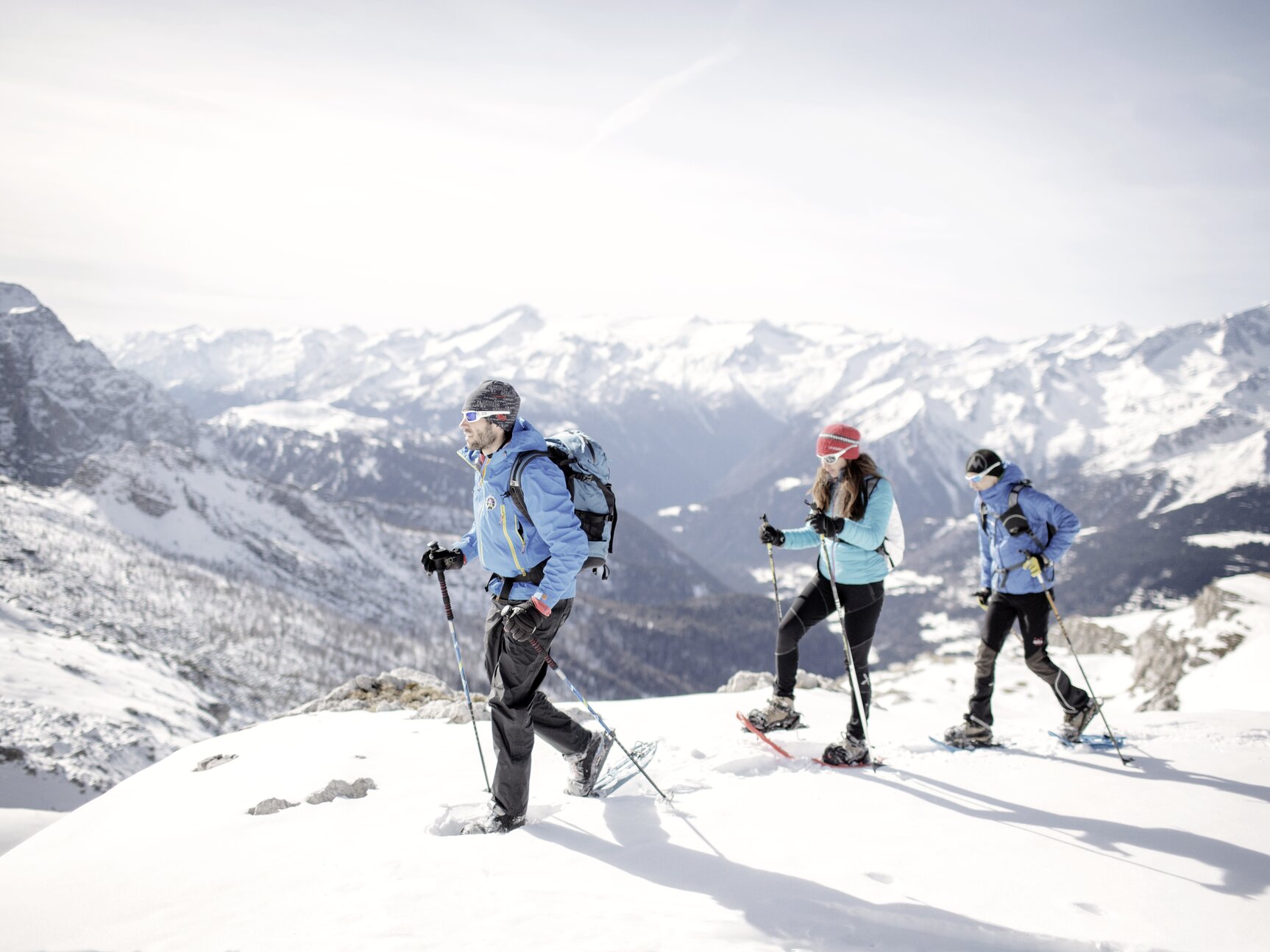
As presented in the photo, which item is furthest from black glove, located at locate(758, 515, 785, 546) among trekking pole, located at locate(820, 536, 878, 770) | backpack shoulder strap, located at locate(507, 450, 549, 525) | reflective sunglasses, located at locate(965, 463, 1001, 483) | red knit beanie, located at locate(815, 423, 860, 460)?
backpack shoulder strap, located at locate(507, 450, 549, 525)

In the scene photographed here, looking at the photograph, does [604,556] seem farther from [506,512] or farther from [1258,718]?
[1258,718]

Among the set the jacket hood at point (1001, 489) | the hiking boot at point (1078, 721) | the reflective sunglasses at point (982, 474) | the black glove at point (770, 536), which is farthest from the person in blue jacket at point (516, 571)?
the hiking boot at point (1078, 721)

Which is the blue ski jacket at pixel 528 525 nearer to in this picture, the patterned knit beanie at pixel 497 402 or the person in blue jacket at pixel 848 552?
the patterned knit beanie at pixel 497 402

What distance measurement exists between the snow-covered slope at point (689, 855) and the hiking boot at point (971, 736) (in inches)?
16.1

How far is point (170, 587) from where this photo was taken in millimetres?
179000

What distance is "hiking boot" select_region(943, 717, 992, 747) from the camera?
375 inches

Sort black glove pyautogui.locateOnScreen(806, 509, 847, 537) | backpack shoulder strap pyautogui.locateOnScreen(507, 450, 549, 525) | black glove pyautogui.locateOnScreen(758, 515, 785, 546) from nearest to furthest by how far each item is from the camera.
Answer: backpack shoulder strap pyautogui.locateOnScreen(507, 450, 549, 525), black glove pyautogui.locateOnScreen(806, 509, 847, 537), black glove pyautogui.locateOnScreen(758, 515, 785, 546)

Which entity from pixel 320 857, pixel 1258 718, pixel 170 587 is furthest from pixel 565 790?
pixel 170 587

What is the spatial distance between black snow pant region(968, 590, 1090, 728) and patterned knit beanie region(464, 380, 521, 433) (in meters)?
7.34

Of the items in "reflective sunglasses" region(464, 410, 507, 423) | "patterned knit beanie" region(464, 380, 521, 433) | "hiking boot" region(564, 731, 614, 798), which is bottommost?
"hiking boot" region(564, 731, 614, 798)

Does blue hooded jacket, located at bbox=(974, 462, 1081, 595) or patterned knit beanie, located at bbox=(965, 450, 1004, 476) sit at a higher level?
patterned knit beanie, located at bbox=(965, 450, 1004, 476)

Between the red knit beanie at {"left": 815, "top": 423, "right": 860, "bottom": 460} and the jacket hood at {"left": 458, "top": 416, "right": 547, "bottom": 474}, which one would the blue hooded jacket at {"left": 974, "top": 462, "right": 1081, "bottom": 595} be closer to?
the red knit beanie at {"left": 815, "top": 423, "right": 860, "bottom": 460}

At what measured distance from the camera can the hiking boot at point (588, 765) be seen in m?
7.32

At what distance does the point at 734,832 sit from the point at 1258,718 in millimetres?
10127
